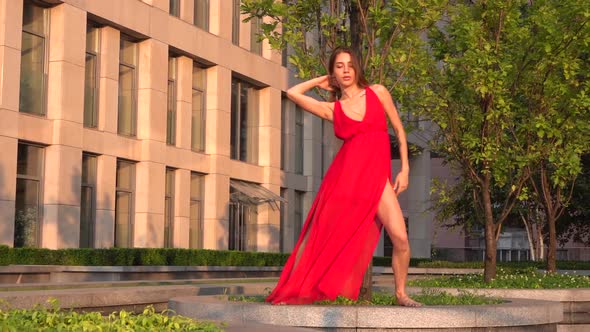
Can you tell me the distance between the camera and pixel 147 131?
33.6 metres

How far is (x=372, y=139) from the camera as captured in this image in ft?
36.0

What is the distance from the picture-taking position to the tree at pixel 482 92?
19.0 m

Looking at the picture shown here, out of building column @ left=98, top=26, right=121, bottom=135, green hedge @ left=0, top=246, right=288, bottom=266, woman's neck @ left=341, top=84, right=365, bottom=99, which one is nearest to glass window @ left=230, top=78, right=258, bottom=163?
green hedge @ left=0, top=246, right=288, bottom=266

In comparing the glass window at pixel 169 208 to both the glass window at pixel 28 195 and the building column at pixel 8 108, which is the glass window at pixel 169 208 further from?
the building column at pixel 8 108

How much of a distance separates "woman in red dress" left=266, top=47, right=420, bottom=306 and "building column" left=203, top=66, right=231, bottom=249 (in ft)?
88.2

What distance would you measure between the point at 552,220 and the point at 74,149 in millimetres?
12968

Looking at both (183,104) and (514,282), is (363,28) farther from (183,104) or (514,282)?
(183,104)

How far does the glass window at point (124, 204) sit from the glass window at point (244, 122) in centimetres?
760

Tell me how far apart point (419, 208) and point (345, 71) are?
5151 centimetres

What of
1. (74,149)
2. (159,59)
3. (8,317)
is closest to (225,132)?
(159,59)

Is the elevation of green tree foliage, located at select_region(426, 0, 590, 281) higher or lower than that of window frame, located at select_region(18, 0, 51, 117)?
lower

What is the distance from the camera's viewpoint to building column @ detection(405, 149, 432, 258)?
61.9 meters

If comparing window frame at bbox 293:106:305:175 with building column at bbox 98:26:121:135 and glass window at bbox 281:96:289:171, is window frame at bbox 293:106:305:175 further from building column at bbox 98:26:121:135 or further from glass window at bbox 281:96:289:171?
building column at bbox 98:26:121:135

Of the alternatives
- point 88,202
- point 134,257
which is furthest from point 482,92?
point 88,202
